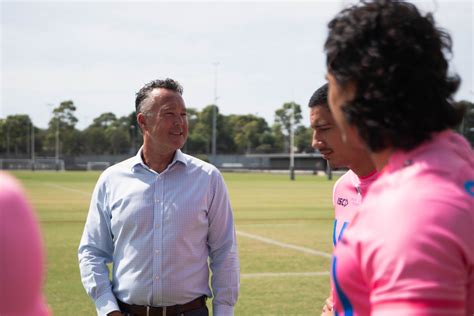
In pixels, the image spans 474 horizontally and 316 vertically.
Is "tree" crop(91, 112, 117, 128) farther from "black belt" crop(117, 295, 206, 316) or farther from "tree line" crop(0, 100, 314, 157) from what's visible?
"black belt" crop(117, 295, 206, 316)

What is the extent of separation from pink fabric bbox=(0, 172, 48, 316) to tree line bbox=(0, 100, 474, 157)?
123744mm

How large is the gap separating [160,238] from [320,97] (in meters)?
1.40

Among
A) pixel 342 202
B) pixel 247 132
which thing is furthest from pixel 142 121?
pixel 247 132

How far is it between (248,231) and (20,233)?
52.4 ft

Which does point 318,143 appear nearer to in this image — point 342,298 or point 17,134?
point 342,298

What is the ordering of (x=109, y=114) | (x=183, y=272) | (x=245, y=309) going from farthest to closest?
(x=109, y=114)
(x=245, y=309)
(x=183, y=272)

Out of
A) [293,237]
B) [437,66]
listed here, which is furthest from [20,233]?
[293,237]

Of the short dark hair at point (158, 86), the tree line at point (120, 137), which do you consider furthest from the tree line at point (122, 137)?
the short dark hair at point (158, 86)

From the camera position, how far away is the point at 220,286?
4527mm

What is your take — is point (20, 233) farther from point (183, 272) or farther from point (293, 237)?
point (293, 237)

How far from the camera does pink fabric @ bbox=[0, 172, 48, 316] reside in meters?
1.35

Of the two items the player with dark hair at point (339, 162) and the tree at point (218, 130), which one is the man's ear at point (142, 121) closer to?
the player with dark hair at point (339, 162)

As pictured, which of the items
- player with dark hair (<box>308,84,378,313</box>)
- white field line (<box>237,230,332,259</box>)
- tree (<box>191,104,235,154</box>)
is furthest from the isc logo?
tree (<box>191,104,235,154</box>)

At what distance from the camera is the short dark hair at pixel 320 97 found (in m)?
4.15
